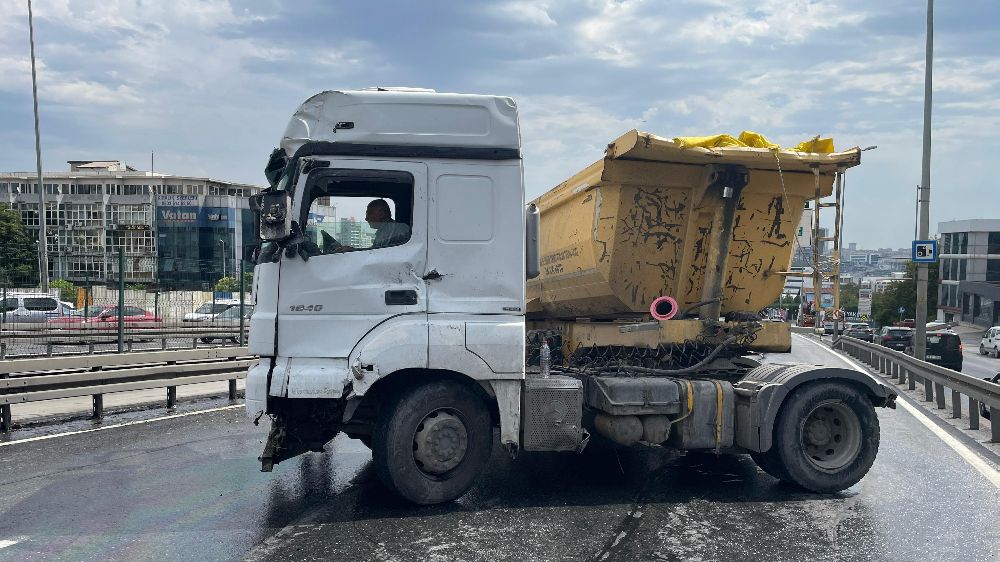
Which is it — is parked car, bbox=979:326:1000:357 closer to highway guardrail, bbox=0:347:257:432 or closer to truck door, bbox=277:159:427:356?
highway guardrail, bbox=0:347:257:432

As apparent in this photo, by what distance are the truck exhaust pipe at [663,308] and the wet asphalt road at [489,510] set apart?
1.45 m

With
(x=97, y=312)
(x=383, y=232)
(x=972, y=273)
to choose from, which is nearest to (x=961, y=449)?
(x=383, y=232)

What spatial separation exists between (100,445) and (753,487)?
645cm

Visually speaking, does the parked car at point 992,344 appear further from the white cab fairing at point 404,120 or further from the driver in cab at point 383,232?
the driver in cab at point 383,232

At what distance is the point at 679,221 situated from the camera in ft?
25.6

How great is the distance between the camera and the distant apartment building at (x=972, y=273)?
89250 mm

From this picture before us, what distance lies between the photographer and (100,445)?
8.49 metres

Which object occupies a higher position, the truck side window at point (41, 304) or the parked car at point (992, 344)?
the truck side window at point (41, 304)

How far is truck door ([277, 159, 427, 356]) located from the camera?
6.07 m

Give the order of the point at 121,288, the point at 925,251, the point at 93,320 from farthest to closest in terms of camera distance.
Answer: the point at 925,251, the point at 93,320, the point at 121,288

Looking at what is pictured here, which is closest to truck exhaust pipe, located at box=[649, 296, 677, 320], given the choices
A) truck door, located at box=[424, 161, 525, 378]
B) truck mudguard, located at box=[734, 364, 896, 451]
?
truck mudguard, located at box=[734, 364, 896, 451]

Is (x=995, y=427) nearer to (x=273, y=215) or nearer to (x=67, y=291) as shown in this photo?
(x=273, y=215)

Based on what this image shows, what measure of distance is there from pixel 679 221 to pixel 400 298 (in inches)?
119

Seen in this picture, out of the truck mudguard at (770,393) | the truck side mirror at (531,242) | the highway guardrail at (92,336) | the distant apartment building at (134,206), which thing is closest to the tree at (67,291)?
the highway guardrail at (92,336)
